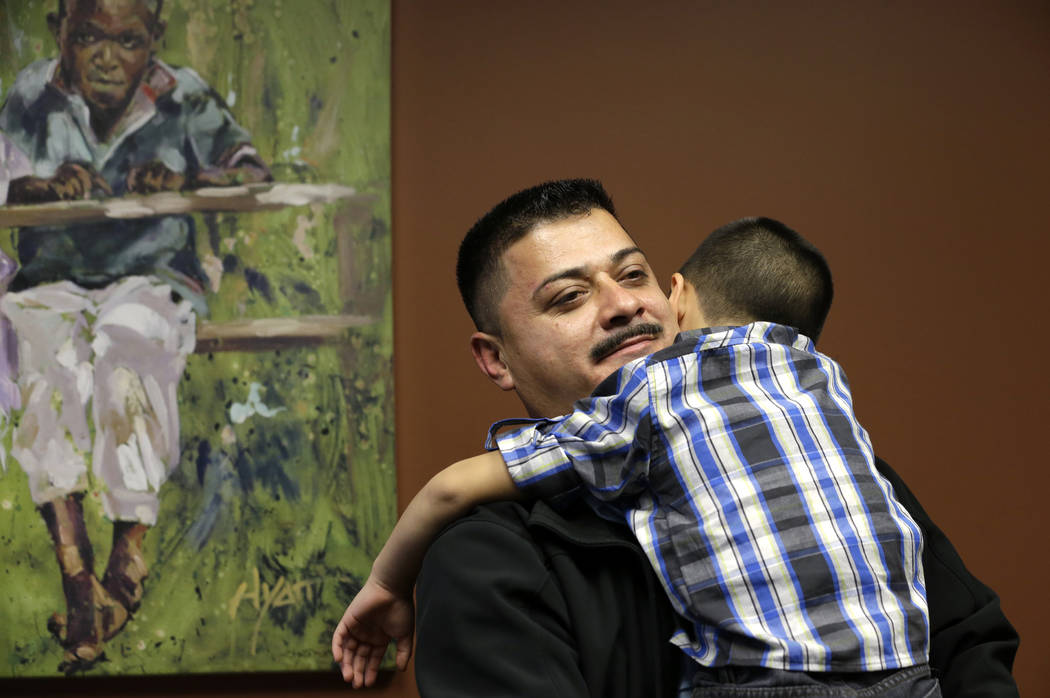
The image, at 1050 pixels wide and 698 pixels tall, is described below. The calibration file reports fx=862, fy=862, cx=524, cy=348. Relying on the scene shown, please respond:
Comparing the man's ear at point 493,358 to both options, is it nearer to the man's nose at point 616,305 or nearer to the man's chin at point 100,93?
the man's nose at point 616,305

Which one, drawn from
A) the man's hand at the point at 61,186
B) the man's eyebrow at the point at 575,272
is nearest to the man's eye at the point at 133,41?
the man's hand at the point at 61,186

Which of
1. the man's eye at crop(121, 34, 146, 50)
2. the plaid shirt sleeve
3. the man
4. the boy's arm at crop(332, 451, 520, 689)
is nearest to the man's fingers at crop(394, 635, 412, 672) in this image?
the boy's arm at crop(332, 451, 520, 689)

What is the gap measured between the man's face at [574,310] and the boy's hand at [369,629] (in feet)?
1.30

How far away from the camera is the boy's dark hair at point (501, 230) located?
4.98ft

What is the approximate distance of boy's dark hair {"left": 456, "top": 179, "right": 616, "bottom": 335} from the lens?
4.98 ft

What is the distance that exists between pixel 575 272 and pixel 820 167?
3.25 ft

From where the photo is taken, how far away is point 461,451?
2037 millimetres

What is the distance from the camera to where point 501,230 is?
1.56 m

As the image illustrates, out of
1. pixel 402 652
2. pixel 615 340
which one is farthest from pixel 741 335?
pixel 402 652

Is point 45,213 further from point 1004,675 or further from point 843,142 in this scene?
point 1004,675

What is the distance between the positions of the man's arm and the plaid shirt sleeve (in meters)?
0.47

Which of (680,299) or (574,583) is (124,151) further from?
(574,583)

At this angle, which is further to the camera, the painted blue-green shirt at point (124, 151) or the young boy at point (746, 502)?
the painted blue-green shirt at point (124, 151)

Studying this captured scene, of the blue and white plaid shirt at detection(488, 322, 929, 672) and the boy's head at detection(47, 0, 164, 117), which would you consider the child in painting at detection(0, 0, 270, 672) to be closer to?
the boy's head at detection(47, 0, 164, 117)
